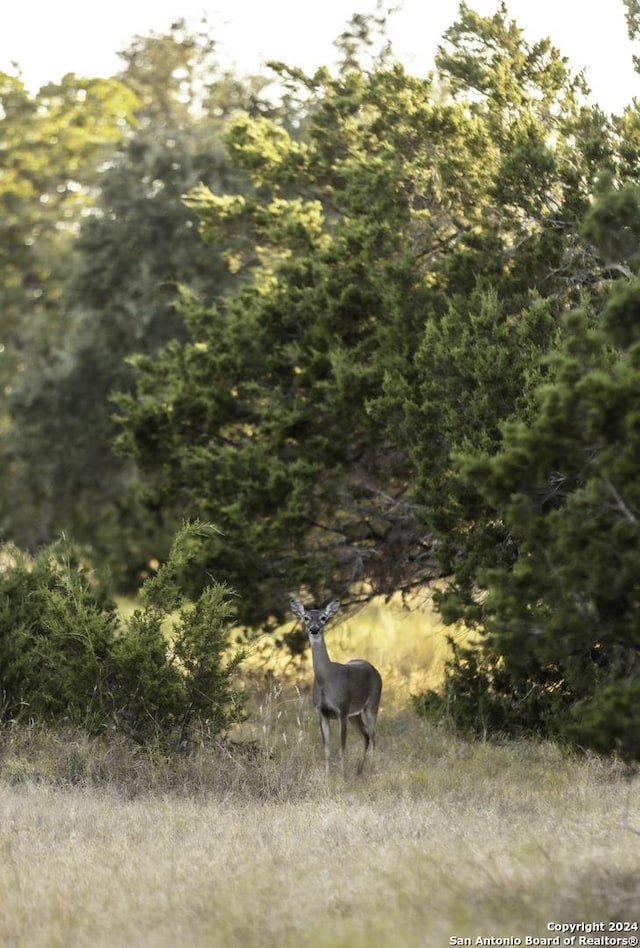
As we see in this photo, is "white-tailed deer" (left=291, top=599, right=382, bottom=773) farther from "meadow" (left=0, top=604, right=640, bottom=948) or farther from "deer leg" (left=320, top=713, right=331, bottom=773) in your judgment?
"meadow" (left=0, top=604, right=640, bottom=948)

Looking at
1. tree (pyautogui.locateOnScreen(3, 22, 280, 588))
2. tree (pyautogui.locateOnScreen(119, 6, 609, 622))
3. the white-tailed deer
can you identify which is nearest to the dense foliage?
tree (pyautogui.locateOnScreen(119, 6, 609, 622))

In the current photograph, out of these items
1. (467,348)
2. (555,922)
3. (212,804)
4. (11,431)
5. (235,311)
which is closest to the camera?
(555,922)

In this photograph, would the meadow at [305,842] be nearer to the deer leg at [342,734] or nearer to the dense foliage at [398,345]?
the deer leg at [342,734]

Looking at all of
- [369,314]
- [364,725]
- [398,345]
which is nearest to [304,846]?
[364,725]

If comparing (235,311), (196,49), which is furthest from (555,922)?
(196,49)

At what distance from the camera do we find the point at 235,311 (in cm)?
1739

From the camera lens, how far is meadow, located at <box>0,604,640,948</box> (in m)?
7.29

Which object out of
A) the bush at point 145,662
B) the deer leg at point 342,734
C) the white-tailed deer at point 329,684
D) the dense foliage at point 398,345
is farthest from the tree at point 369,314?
the bush at point 145,662

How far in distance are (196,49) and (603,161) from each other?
77.4 ft

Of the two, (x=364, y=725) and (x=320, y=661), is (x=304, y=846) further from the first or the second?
(x=364, y=725)

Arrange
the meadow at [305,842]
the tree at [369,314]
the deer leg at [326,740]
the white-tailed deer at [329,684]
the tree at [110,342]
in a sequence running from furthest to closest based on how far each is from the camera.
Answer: the tree at [110,342], the tree at [369,314], the white-tailed deer at [329,684], the deer leg at [326,740], the meadow at [305,842]

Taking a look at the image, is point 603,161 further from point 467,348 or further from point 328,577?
point 328,577

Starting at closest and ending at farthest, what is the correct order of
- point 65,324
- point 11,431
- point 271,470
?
point 271,470 → point 11,431 → point 65,324

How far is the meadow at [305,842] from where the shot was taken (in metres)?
7.29
